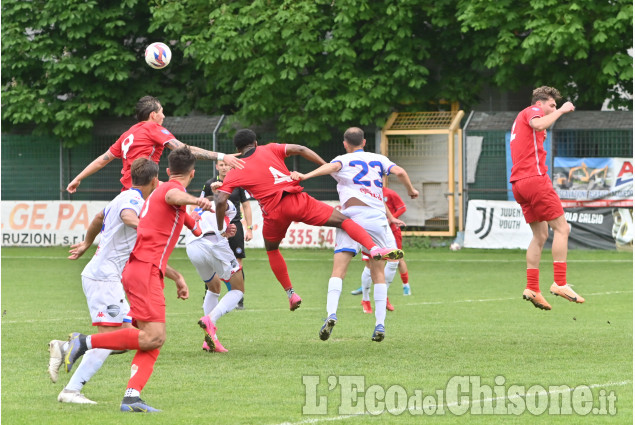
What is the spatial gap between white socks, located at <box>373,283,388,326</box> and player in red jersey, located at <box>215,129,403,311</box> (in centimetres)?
76

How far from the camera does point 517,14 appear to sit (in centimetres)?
2772

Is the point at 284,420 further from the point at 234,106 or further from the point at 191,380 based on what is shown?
A: the point at 234,106

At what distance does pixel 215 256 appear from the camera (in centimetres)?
1206

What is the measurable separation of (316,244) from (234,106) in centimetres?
654

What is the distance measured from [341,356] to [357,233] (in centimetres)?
136

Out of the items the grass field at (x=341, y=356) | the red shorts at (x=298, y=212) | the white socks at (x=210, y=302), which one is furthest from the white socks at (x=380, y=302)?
the white socks at (x=210, y=302)

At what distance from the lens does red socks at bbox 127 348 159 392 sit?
8.03 m

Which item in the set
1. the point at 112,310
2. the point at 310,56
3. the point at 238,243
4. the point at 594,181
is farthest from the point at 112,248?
the point at 310,56

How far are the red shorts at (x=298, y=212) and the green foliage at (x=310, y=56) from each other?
640 inches

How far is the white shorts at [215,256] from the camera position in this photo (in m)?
12.0

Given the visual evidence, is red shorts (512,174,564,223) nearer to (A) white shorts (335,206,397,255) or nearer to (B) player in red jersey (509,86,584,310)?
(B) player in red jersey (509,86,584,310)

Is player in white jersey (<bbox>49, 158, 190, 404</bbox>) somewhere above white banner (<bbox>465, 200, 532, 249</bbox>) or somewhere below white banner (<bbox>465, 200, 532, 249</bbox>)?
above

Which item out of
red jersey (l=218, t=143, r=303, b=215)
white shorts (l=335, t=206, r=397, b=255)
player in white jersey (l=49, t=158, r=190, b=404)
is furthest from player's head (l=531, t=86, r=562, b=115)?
player in white jersey (l=49, t=158, r=190, b=404)

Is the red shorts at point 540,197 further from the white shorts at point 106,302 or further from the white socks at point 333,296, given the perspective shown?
the white shorts at point 106,302
